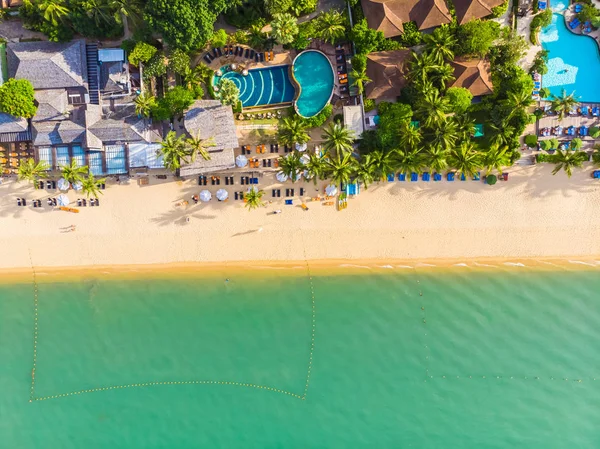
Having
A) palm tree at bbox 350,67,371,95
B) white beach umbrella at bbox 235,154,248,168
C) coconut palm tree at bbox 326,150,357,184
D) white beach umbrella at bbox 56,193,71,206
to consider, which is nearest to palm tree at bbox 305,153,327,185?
coconut palm tree at bbox 326,150,357,184

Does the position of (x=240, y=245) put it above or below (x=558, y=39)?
below

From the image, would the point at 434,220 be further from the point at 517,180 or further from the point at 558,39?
the point at 558,39

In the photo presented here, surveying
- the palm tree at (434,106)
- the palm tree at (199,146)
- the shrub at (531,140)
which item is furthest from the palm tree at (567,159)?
the palm tree at (199,146)

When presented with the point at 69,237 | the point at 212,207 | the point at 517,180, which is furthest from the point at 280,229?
the point at 517,180

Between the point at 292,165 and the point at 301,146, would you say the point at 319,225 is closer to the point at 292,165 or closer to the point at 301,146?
the point at 292,165

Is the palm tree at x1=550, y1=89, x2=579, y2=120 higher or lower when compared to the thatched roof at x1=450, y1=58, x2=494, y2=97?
lower

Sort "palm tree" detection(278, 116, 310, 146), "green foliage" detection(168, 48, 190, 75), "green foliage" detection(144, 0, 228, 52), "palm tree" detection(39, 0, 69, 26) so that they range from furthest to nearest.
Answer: "palm tree" detection(278, 116, 310, 146), "green foliage" detection(168, 48, 190, 75), "palm tree" detection(39, 0, 69, 26), "green foliage" detection(144, 0, 228, 52)

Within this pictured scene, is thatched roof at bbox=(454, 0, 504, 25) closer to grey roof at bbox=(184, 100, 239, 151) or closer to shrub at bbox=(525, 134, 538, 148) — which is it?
shrub at bbox=(525, 134, 538, 148)
